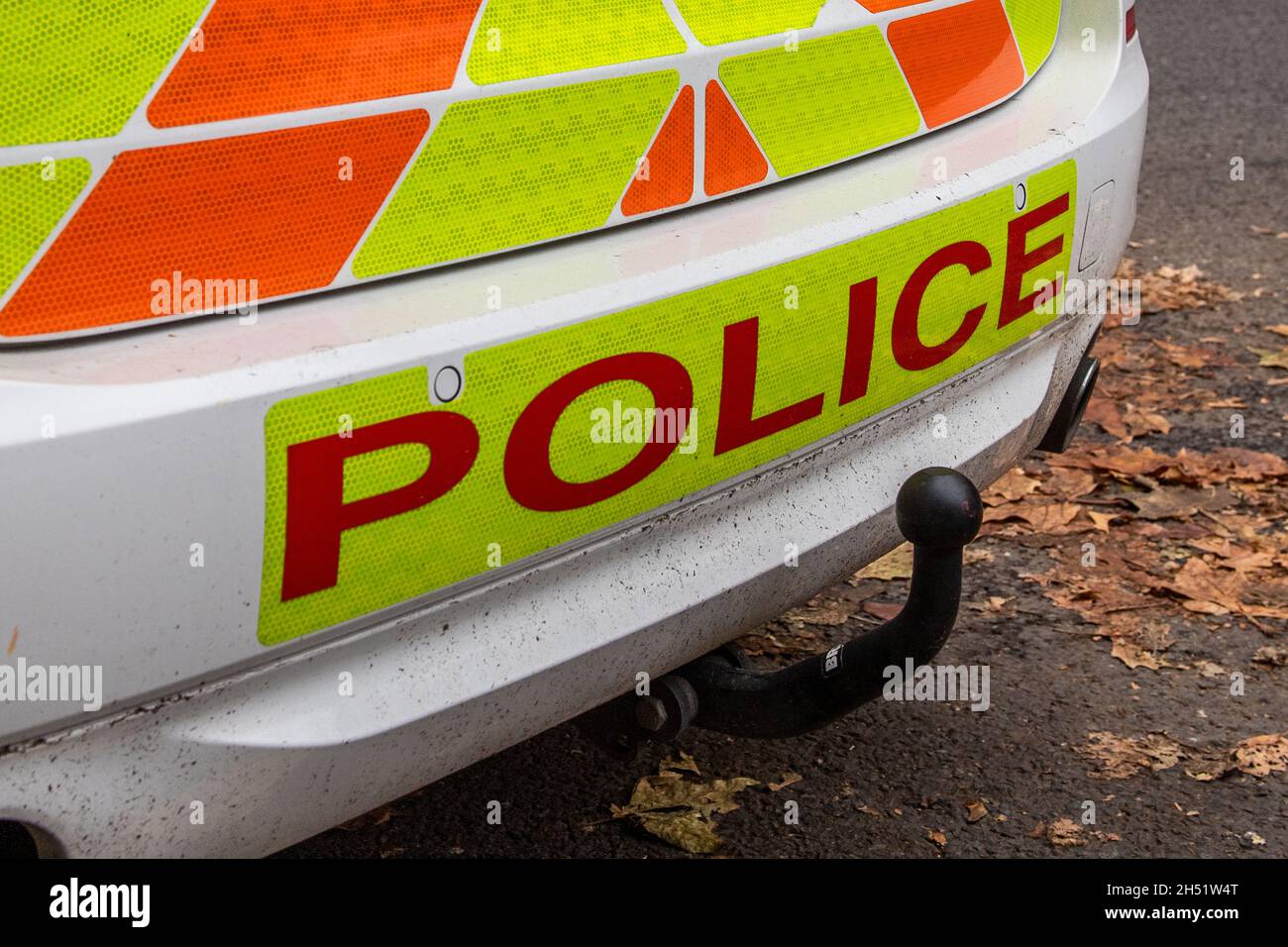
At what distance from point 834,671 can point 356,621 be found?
73cm

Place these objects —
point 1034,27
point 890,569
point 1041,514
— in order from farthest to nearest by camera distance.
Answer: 1. point 1041,514
2. point 890,569
3. point 1034,27

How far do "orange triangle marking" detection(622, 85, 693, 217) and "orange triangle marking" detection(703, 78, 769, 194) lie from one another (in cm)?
4

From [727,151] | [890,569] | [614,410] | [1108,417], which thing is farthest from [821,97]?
[1108,417]

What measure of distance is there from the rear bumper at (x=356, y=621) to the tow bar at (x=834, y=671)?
103 millimetres

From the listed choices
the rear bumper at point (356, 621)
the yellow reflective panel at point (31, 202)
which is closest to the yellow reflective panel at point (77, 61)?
the yellow reflective panel at point (31, 202)

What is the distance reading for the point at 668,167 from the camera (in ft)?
5.70

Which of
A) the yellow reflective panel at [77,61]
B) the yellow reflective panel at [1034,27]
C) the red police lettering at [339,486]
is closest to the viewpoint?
the yellow reflective panel at [77,61]

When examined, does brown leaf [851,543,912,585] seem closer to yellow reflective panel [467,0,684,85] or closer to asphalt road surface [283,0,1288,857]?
asphalt road surface [283,0,1288,857]

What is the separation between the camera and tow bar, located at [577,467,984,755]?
1878 millimetres

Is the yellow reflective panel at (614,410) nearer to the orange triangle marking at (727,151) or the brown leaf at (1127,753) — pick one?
the orange triangle marking at (727,151)

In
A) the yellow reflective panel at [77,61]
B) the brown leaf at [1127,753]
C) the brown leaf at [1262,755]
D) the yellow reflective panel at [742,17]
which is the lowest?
the brown leaf at [1127,753]

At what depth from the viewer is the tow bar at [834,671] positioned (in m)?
1.88

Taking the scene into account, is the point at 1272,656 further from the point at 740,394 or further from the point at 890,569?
the point at 740,394
